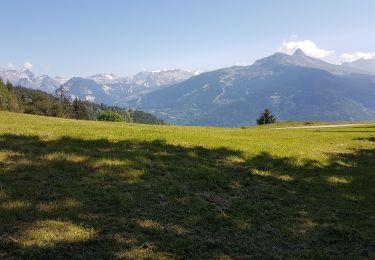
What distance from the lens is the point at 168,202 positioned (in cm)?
1222

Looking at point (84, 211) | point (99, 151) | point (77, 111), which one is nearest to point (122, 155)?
point (99, 151)

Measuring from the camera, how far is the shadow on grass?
9.38m

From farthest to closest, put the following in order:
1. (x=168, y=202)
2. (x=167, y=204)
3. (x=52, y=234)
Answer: (x=168, y=202), (x=167, y=204), (x=52, y=234)

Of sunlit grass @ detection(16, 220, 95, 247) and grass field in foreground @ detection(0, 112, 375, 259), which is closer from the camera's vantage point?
sunlit grass @ detection(16, 220, 95, 247)

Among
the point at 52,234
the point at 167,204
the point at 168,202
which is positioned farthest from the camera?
the point at 168,202

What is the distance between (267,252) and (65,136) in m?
11.8

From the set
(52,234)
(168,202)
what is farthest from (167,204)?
(52,234)

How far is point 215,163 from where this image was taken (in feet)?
57.3

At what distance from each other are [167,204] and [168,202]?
18 centimetres

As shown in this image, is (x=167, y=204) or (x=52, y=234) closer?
(x=52, y=234)

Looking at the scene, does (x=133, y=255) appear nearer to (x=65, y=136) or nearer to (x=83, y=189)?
(x=83, y=189)

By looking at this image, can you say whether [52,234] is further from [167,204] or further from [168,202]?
[168,202]

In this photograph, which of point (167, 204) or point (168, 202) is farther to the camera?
point (168, 202)

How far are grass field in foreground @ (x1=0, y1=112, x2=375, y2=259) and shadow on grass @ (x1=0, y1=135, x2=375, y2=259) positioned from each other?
0.04 m
